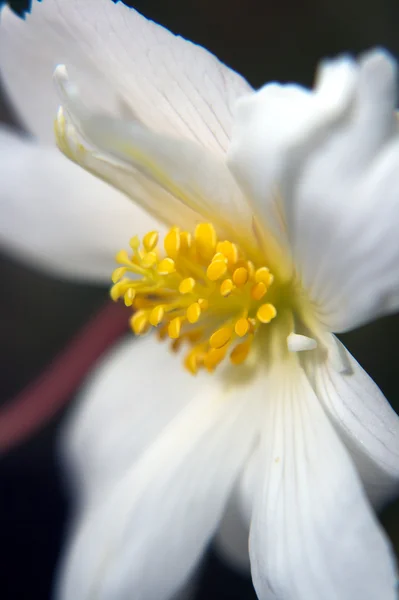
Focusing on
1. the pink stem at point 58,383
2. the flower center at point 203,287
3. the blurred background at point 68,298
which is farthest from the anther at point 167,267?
the blurred background at point 68,298

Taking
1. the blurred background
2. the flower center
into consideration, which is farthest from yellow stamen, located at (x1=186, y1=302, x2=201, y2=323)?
the blurred background

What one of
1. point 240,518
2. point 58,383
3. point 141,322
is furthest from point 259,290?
point 58,383

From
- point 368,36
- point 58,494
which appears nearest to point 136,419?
point 58,494

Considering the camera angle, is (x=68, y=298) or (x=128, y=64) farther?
(x=68, y=298)

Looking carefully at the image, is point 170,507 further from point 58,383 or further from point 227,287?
point 58,383

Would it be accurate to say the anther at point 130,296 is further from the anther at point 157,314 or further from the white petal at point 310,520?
the white petal at point 310,520

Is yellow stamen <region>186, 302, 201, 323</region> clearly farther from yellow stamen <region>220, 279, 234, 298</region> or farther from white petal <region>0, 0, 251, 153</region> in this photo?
white petal <region>0, 0, 251, 153</region>
